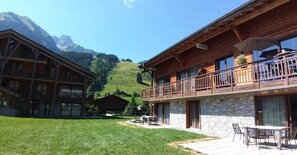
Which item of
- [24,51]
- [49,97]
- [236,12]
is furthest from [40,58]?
[236,12]

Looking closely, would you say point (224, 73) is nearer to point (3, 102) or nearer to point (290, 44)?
point (290, 44)

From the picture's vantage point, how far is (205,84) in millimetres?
14461

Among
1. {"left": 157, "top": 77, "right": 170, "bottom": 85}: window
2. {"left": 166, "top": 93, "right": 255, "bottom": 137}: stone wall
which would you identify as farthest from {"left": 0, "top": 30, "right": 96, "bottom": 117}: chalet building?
{"left": 166, "top": 93, "right": 255, "bottom": 137}: stone wall

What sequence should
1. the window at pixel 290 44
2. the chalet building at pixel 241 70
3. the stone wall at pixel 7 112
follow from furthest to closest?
the stone wall at pixel 7 112
the window at pixel 290 44
the chalet building at pixel 241 70

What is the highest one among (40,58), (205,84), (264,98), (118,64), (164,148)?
(118,64)

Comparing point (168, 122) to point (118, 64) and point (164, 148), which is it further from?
point (118, 64)

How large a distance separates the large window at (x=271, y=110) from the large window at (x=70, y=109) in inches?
1238

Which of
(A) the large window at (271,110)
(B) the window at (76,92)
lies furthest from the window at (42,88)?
(A) the large window at (271,110)

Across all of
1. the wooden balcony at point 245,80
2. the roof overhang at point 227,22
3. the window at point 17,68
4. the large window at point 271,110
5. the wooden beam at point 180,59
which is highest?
the window at point 17,68

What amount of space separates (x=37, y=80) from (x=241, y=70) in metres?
31.1

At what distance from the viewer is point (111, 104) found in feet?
178

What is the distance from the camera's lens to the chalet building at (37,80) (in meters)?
33.3

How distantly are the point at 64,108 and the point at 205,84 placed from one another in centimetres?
2813

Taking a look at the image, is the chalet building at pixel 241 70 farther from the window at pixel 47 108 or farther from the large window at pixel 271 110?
the window at pixel 47 108
